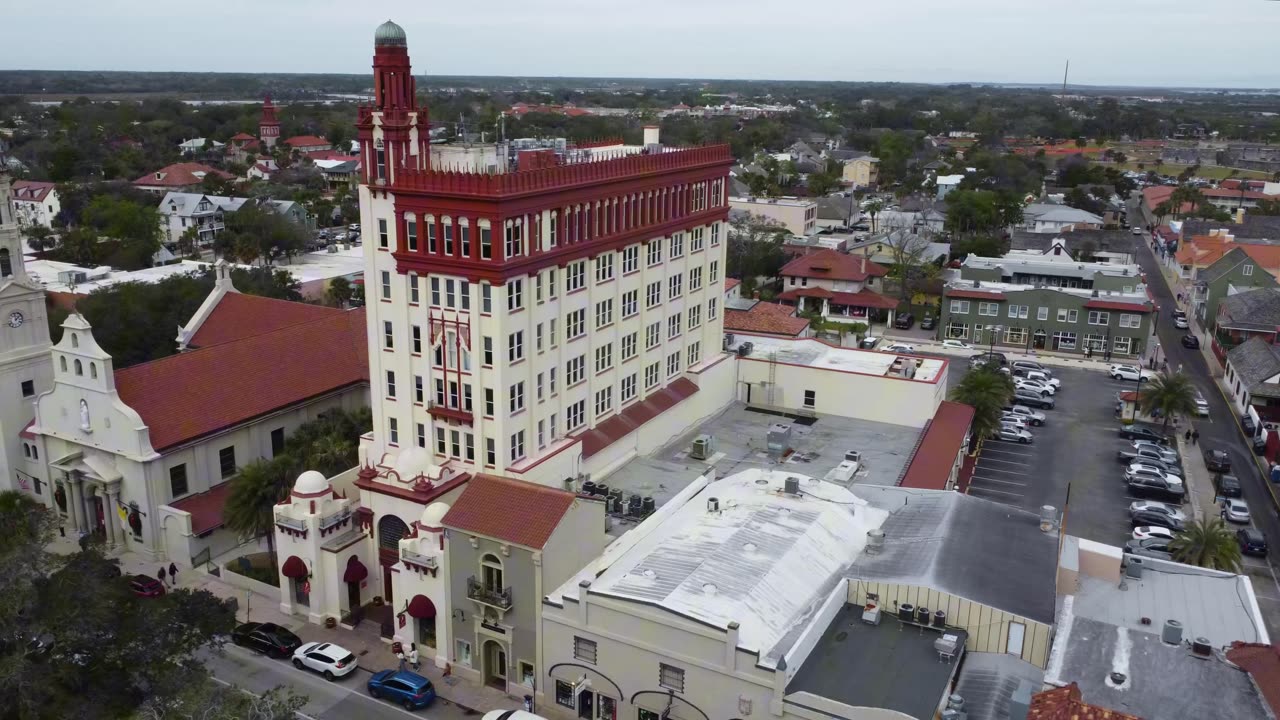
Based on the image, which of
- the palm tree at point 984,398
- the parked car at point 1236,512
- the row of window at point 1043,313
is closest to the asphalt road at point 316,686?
the palm tree at point 984,398

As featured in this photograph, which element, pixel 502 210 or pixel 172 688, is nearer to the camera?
pixel 172 688

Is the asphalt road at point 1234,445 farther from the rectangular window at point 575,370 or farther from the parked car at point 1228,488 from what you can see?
the rectangular window at point 575,370

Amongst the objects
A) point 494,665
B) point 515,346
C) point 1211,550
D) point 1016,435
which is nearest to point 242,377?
point 515,346

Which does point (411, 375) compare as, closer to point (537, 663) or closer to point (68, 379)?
point (537, 663)

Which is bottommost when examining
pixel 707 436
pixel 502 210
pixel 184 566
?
pixel 184 566

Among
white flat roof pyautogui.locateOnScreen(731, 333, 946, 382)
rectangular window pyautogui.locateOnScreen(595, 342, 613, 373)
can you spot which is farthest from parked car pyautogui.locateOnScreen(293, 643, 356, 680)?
white flat roof pyautogui.locateOnScreen(731, 333, 946, 382)

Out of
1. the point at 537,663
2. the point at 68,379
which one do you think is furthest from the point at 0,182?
the point at 537,663
